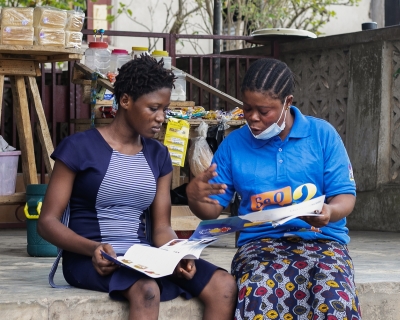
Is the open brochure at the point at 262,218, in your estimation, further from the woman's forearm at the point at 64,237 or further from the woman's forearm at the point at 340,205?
the woman's forearm at the point at 64,237

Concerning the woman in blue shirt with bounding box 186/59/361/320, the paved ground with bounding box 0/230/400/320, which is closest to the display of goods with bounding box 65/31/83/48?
the paved ground with bounding box 0/230/400/320

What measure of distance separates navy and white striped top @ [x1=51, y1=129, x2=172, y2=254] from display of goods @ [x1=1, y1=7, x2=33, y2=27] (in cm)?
211

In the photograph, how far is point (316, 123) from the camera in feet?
11.4

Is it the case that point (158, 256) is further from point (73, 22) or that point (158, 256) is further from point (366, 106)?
point (366, 106)

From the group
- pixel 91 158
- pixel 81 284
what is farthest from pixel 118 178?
pixel 81 284

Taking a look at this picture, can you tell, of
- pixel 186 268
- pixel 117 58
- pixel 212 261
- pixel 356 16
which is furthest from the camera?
pixel 356 16

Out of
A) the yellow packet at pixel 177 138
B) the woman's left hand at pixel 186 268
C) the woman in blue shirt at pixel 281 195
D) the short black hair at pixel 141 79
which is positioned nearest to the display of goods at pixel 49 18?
the yellow packet at pixel 177 138

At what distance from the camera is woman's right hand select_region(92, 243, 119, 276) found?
3.10m

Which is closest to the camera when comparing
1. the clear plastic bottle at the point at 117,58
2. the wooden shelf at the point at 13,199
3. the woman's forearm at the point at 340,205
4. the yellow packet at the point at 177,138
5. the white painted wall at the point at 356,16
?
the woman's forearm at the point at 340,205

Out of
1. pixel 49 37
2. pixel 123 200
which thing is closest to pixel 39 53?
pixel 49 37

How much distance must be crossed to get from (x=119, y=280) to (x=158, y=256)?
189mm

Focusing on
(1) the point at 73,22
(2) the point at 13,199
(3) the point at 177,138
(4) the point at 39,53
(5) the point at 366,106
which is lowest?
(2) the point at 13,199

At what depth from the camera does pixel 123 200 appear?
3.37 meters

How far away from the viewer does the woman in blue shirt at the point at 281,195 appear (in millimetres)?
3115
